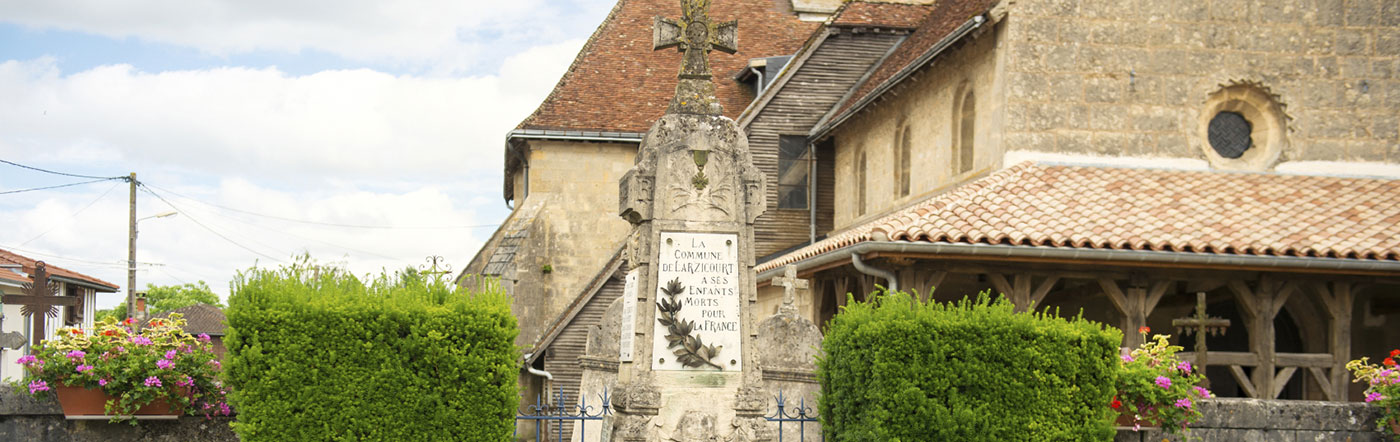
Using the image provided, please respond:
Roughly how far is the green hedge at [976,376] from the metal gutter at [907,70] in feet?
25.2

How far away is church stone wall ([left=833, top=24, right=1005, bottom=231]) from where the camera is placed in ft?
55.6

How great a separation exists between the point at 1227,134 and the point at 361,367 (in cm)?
1212

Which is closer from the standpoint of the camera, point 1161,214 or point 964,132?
point 1161,214

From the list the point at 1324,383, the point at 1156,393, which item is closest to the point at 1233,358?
the point at 1324,383

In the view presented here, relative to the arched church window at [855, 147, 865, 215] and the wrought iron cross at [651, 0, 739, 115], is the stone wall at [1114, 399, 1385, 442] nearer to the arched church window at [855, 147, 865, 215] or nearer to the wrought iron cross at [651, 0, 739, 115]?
the wrought iron cross at [651, 0, 739, 115]

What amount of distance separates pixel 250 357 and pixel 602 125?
18.4 metres

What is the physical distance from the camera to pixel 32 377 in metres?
9.68

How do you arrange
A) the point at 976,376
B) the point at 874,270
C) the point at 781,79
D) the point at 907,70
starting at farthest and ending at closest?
the point at 781,79 → the point at 907,70 → the point at 874,270 → the point at 976,376

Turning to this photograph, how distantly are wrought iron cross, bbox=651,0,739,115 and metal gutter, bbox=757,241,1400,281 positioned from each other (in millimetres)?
3905

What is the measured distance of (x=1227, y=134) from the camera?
16938 mm

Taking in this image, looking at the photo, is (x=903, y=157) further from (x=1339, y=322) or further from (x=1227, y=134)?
(x=1339, y=322)

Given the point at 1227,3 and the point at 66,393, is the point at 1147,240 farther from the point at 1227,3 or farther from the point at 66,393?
the point at 66,393

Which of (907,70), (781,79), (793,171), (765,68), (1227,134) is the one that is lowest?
(1227,134)

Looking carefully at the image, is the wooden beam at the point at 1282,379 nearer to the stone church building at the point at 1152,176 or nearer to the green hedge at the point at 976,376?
the stone church building at the point at 1152,176
